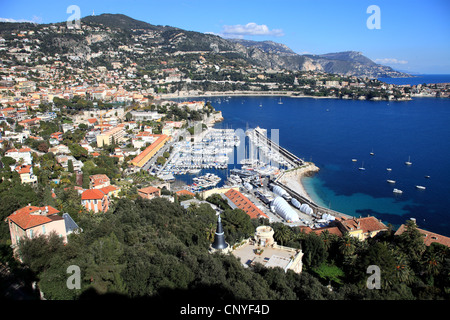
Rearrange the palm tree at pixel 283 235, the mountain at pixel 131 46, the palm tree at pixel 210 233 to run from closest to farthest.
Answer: the palm tree at pixel 210 233, the palm tree at pixel 283 235, the mountain at pixel 131 46

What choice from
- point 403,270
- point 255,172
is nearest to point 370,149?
point 255,172

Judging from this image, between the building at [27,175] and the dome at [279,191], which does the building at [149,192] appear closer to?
the building at [27,175]

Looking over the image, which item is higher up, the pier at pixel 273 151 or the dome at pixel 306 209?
the pier at pixel 273 151

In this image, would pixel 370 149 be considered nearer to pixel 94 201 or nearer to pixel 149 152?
pixel 149 152

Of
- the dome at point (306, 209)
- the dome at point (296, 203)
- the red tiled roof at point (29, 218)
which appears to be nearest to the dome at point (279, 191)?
the dome at point (296, 203)

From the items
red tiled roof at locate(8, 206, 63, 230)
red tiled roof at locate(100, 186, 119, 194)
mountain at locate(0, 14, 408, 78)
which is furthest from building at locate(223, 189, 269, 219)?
mountain at locate(0, 14, 408, 78)
